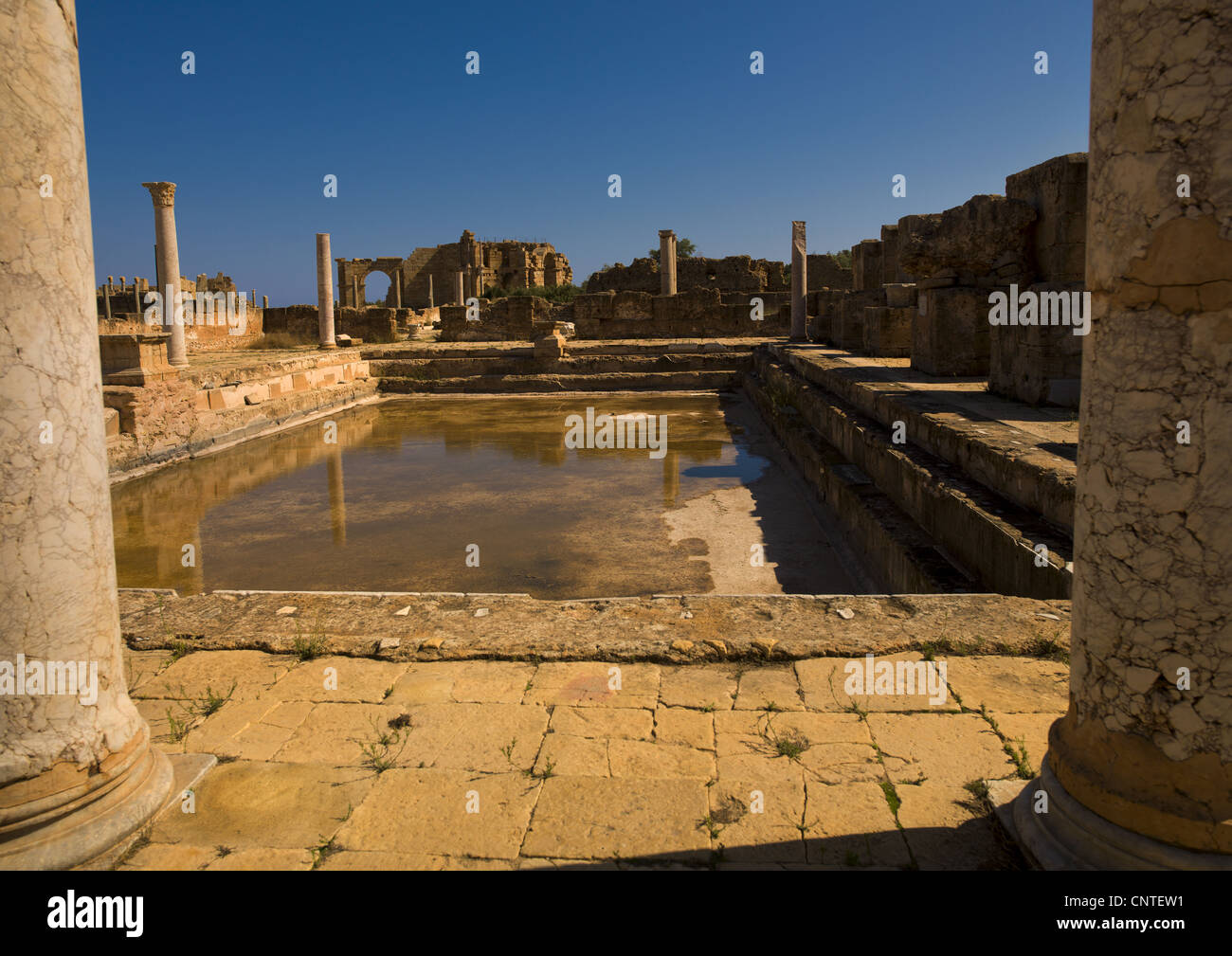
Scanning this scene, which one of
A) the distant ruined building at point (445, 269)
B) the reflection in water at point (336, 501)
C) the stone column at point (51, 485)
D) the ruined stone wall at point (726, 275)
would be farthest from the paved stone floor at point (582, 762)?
the distant ruined building at point (445, 269)

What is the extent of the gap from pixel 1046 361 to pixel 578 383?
1119cm

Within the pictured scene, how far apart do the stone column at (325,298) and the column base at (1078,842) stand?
1982cm

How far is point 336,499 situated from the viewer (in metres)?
8.33

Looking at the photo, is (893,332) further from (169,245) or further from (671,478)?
(169,245)

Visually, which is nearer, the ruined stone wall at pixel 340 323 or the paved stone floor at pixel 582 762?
the paved stone floor at pixel 582 762

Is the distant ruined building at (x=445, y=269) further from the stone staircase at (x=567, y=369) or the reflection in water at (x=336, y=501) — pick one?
the reflection in water at (x=336, y=501)

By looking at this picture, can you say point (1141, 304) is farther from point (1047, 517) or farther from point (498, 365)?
point (498, 365)

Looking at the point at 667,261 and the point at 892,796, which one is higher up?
the point at 667,261

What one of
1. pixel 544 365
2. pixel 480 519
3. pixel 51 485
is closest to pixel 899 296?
pixel 544 365

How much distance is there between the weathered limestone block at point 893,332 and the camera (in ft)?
41.9

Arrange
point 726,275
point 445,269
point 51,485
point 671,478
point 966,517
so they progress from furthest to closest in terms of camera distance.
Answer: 1. point 445,269
2. point 726,275
3. point 671,478
4. point 966,517
5. point 51,485

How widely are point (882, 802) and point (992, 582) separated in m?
2.43

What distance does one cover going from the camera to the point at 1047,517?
14.8 feet
